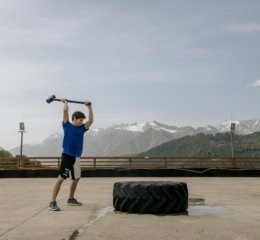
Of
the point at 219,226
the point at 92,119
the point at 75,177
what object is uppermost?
the point at 92,119

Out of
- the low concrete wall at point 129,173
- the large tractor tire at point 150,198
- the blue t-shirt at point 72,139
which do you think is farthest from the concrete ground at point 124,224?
the low concrete wall at point 129,173

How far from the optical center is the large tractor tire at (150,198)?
6.27 meters

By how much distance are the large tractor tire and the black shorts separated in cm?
87

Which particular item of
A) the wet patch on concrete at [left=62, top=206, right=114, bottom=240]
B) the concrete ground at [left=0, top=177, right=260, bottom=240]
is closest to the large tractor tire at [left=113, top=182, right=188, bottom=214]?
the concrete ground at [left=0, top=177, right=260, bottom=240]

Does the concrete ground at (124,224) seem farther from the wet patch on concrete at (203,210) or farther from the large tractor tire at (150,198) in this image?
the large tractor tire at (150,198)

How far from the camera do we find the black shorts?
6828 mm

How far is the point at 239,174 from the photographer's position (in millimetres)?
22281

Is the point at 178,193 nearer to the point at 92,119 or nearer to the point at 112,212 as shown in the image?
the point at 112,212

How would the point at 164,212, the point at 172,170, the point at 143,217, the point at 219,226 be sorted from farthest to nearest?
the point at 172,170 < the point at 164,212 < the point at 143,217 < the point at 219,226

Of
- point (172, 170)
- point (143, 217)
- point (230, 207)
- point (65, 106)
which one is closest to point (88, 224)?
point (143, 217)

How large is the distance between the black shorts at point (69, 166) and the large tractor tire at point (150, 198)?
0.87 m

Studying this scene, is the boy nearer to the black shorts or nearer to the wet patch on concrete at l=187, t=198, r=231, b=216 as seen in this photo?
the black shorts

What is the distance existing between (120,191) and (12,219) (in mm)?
1575

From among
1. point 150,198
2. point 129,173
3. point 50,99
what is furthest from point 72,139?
point 129,173
